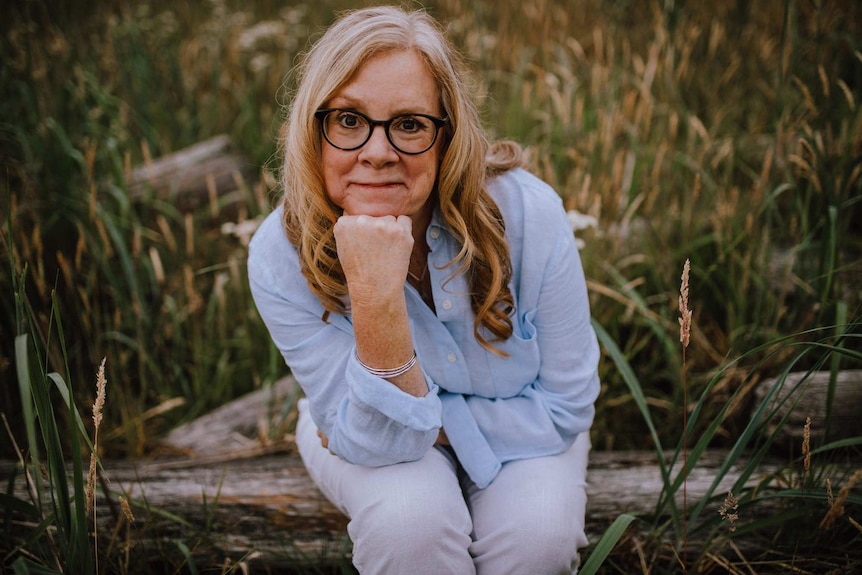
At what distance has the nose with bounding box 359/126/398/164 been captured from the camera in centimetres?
127

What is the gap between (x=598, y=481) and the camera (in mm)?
1757

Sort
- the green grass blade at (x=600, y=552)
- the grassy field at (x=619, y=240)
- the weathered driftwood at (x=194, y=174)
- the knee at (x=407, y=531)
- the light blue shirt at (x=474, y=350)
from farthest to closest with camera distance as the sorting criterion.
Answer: the weathered driftwood at (x=194, y=174), the grassy field at (x=619, y=240), the light blue shirt at (x=474, y=350), the knee at (x=407, y=531), the green grass blade at (x=600, y=552)

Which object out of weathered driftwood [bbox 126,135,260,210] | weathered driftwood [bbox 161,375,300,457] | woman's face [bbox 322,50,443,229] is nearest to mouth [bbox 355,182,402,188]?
woman's face [bbox 322,50,443,229]

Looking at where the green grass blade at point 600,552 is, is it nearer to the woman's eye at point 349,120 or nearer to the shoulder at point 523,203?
the shoulder at point 523,203

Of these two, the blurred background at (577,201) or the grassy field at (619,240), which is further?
the blurred background at (577,201)

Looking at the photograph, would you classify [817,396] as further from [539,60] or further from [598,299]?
[539,60]

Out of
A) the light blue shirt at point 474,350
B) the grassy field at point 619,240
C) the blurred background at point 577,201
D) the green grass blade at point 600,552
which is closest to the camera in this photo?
the green grass blade at point 600,552

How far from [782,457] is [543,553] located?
0.95m

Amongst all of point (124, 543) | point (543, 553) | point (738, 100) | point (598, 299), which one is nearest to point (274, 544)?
point (124, 543)

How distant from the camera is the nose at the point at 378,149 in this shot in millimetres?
1270

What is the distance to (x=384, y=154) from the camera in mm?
1269

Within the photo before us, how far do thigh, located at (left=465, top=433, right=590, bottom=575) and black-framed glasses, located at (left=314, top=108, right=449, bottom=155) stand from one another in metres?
0.80

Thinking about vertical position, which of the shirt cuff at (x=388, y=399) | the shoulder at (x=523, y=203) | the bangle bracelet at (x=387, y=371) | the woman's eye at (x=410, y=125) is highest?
the woman's eye at (x=410, y=125)

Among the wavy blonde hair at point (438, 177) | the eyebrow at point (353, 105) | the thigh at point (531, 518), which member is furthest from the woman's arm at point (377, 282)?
the thigh at point (531, 518)
